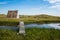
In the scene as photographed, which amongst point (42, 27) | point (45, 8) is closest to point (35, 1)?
point (45, 8)

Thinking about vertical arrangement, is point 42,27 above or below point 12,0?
below

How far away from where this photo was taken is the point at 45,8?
6277 mm

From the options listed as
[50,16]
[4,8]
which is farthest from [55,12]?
[4,8]

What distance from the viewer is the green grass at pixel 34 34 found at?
6.04 metres

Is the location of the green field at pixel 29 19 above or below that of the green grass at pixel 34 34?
above

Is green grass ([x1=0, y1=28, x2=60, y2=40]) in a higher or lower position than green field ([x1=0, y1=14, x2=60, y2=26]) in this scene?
lower

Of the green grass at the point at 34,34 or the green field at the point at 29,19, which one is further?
the green field at the point at 29,19

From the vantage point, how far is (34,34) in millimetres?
6117

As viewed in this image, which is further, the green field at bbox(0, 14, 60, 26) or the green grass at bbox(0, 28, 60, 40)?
the green field at bbox(0, 14, 60, 26)

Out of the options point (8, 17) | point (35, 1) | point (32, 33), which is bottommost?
point (32, 33)

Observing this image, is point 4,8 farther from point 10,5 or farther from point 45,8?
point 45,8

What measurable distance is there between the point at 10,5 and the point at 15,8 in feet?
0.56

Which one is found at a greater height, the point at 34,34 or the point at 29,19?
the point at 29,19

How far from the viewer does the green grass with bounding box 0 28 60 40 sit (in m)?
6.04
